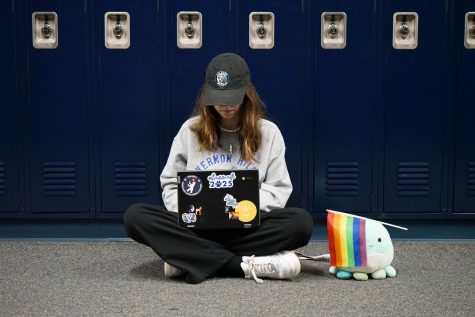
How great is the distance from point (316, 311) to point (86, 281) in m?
0.97

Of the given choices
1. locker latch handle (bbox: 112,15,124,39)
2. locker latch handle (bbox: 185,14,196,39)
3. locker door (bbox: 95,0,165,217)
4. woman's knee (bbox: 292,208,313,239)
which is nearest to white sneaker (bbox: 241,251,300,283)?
woman's knee (bbox: 292,208,313,239)

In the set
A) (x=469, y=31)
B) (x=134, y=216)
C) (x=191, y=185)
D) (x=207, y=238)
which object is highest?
(x=469, y=31)

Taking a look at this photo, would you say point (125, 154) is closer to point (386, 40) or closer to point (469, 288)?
point (386, 40)

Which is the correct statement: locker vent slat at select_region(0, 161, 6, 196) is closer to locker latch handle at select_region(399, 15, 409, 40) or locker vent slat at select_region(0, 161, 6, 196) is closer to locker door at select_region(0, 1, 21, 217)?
locker door at select_region(0, 1, 21, 217)

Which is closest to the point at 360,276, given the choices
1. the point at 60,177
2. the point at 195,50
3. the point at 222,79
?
the point at 222,79

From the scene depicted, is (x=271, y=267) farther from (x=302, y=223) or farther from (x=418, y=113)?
(x=418, y=113)

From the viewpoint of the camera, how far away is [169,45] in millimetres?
3645

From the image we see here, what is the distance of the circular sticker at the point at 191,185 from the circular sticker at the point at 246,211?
177 mm

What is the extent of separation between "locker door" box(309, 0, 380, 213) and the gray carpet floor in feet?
1.63

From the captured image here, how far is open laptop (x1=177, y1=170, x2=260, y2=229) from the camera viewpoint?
9.43 feet

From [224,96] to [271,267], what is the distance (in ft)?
2.38

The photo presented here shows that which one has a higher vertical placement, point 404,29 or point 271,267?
point 404,29

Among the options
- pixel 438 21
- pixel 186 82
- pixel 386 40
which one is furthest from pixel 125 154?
pixel 438 21

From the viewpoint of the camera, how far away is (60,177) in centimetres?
372
